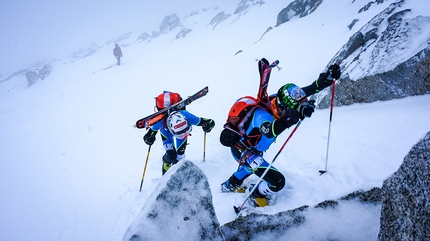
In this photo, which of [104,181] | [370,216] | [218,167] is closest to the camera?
[370,216]

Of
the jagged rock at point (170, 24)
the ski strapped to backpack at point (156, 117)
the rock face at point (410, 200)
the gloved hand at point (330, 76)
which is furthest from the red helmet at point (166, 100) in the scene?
the jagged rock at point (170, 24)

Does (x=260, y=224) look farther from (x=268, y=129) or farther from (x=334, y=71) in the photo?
(x=334, y=71)

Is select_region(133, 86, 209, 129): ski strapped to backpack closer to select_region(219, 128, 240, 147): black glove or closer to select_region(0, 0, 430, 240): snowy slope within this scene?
select_region(219, 128, 240, 147): black glove

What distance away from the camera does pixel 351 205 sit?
2371mm

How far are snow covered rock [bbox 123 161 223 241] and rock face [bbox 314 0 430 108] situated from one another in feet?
18.2

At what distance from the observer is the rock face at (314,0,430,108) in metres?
4.65

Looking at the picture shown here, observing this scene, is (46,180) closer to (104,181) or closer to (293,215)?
(104,181)

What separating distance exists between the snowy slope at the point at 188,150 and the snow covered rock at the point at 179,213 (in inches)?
64.2

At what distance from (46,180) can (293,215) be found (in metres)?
11.2

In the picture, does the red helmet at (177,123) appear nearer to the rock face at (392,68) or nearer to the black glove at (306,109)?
the black glove at (306,109)

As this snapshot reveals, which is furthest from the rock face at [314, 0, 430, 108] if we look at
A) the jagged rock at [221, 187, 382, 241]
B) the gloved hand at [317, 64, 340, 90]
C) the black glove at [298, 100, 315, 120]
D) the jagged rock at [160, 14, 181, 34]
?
the jagged rock at [160, 14, 181, 34]

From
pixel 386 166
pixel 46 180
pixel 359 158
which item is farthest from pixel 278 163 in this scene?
pixel 46 180

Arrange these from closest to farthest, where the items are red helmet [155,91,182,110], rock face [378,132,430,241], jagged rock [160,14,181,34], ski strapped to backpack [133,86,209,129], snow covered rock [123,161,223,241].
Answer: rock face [378,132,430,241] → snow covered rock [123,161,223,241] → ski strapped to backpack [133,86,209,129] → red helmet [155,91,182,110] → jagged rock [160,14,181,34]

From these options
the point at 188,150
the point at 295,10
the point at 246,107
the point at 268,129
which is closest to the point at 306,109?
the point at 268,129
